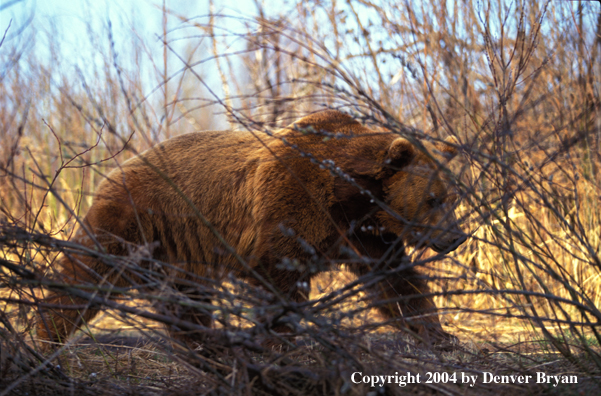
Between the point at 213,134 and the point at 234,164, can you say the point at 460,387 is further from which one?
the point at 213,134

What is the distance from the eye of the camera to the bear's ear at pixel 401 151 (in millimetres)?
3668

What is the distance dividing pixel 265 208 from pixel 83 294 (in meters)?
2.22

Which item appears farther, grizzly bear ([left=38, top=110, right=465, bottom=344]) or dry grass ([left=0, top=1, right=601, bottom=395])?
grizzly bear ([left=38, top=110, right=465, bottom=344])

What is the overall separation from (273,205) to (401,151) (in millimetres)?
1043

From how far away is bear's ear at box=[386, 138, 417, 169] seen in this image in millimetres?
Result: 3668

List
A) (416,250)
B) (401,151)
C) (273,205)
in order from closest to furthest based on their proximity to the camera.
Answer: (416,250) → (401,151) → (273,205)

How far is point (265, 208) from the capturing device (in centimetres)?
388

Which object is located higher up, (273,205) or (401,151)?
(401,151)

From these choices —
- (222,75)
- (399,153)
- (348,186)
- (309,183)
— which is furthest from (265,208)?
(222,75)

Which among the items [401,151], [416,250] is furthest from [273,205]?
[416,250]

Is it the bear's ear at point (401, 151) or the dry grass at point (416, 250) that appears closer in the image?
the dry grass at point (416, 250)

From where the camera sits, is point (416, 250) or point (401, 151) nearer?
point (416, 250)

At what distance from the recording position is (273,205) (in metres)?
3.84

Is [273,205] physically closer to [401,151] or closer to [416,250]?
[401,151]
